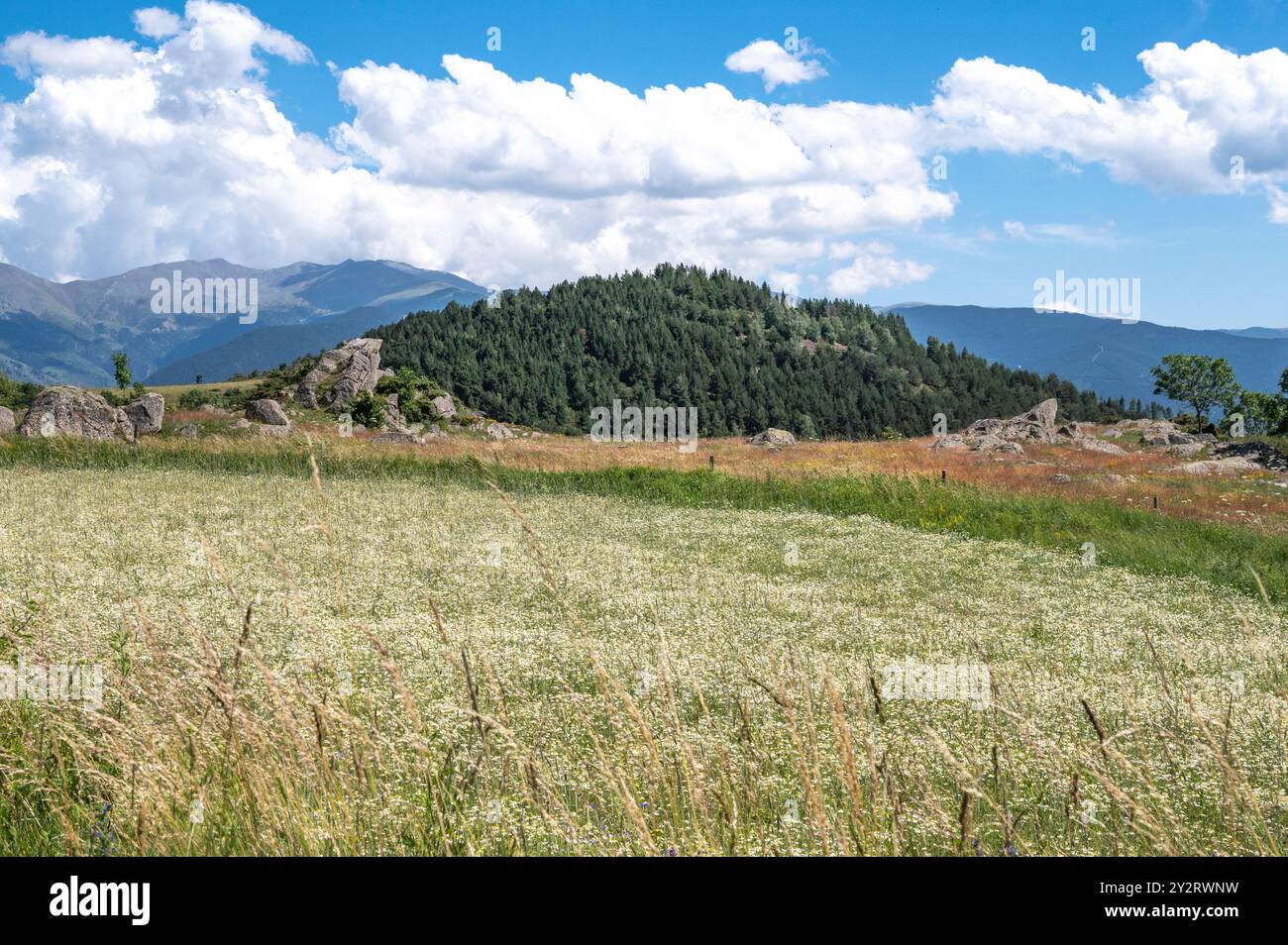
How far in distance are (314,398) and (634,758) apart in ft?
319

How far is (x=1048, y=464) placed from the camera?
58688 millimetres

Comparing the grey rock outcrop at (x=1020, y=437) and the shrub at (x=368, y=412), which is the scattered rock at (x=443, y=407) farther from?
the grey rock outcrop at (x=1020, y=437)

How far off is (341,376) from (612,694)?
99480 millimetres

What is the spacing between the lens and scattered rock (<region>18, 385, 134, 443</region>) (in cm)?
4816

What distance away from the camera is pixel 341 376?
98.3 metres

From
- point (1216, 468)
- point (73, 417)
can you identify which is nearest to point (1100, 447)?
point (1216, 468)

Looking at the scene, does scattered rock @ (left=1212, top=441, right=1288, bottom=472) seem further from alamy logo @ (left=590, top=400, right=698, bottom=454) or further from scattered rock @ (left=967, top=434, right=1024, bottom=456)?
alamy logo @ (left=590, top=400, right=698, bottom=454)

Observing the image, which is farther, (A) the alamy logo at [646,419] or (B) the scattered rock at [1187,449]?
(A) the alamy logo at [646,419]

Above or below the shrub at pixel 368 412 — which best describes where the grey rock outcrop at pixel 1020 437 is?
below

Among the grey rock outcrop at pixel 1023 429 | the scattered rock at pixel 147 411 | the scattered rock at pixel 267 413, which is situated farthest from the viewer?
the grey rock outcrop at pixel 1023 429
